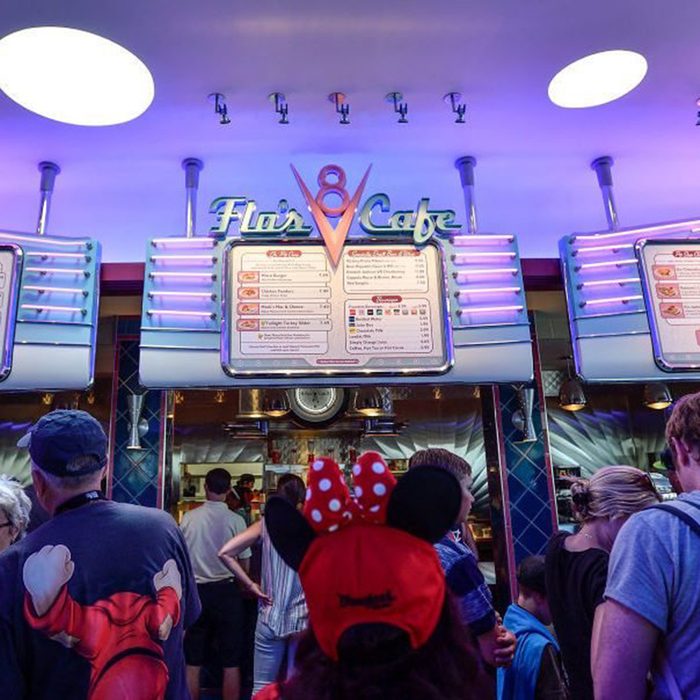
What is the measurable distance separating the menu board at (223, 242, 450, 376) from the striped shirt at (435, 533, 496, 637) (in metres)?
1.11

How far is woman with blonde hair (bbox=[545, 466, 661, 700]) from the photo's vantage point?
92.8 inches

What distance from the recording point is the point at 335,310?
11.0 feet

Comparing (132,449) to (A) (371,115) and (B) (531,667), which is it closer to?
(A) (371,115)

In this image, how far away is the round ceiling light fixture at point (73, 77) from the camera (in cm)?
286

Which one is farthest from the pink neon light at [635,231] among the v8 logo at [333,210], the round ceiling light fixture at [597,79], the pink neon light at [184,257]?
the pink neon light at [184,257]

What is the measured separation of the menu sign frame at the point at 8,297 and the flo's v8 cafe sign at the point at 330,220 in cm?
100

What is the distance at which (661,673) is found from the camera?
1565 millimetres

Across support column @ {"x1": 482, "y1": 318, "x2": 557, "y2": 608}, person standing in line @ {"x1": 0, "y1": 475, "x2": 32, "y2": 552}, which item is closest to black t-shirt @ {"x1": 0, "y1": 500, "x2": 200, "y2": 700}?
person standing in line @ {"x1": 0, "y1": 475, "x2": 32, "y2": 552}

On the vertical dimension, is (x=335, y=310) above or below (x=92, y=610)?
above

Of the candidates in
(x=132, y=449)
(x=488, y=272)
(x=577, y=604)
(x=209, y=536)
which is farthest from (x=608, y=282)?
(x=132, y=449)

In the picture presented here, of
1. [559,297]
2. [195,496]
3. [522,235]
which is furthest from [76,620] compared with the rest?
[195,496]

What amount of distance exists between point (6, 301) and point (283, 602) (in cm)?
232

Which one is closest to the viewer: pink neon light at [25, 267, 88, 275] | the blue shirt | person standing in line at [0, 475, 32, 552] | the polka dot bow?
the polka dot bow

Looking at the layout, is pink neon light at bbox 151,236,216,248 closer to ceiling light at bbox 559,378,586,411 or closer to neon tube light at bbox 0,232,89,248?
neon tube light at bbox 0,232,89,248
